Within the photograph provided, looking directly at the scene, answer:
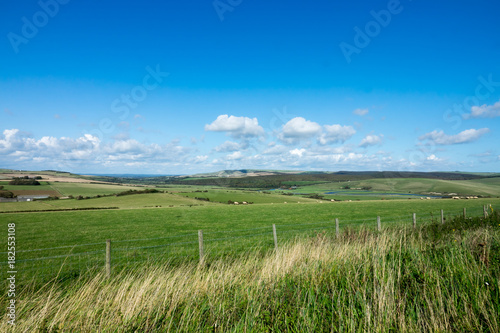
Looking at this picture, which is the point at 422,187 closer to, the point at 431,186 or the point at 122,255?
the point at 431,186

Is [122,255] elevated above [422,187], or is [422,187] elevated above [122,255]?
[122,255]

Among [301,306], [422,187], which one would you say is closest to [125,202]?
[301,306]

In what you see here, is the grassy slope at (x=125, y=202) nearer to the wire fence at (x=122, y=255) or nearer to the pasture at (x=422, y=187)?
the wire fence at (x=122, y=255)

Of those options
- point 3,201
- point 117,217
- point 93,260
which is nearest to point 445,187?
point 117,217

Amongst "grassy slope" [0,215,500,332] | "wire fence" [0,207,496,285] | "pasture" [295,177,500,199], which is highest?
"grassy slope" [0,215,500,332]

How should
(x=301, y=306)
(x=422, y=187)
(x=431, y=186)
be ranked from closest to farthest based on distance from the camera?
(x=301, y=306), (x=431, y=186), (x=422, y=187)

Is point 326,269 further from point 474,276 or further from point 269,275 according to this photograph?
point 474,276

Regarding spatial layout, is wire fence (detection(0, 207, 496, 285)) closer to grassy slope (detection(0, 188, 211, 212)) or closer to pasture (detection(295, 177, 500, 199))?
grassy slope (detection(0, 188, 211, 212))

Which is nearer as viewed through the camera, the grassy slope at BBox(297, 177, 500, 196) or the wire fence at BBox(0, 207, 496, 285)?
the wire fence at BBox(0, 207, 496, 285)

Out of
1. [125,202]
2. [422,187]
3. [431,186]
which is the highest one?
[125,202]

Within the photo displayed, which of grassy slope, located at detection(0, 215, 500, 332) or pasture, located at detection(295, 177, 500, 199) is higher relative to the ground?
grassy slope, located at detection(0, 215, 500, 332)

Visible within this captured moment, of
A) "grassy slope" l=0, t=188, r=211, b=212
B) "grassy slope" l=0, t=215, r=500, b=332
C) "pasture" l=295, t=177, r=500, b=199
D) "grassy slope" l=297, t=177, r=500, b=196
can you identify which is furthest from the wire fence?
"grassy slope" l=297, t=177, r=500, b=196

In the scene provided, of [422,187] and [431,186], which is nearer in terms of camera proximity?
[431,186]

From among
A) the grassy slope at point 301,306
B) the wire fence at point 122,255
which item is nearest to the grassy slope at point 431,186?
the wire fence at point 122,255
